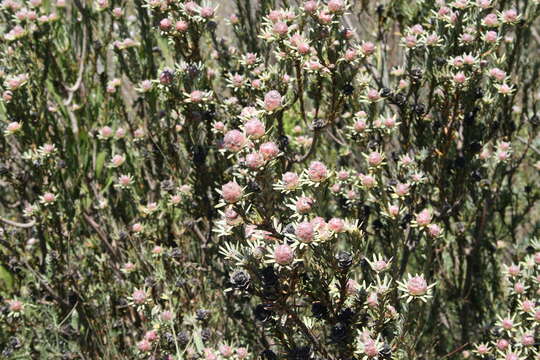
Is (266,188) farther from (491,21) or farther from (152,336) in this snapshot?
(491,21)

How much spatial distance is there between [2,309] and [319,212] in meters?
1.91

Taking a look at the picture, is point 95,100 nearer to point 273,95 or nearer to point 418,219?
point 273,95

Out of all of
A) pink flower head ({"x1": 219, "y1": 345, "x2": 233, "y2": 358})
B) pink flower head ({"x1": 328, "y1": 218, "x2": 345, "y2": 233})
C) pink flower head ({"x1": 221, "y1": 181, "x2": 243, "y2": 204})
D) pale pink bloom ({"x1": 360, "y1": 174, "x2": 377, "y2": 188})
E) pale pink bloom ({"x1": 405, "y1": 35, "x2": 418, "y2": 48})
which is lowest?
pink flower head ({"x1": 219, "y1": 345, "x2": 233, "y2": 358})

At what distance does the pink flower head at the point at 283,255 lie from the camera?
4.88ft

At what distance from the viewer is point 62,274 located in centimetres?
296

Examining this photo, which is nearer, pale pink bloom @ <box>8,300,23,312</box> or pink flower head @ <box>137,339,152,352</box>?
pink flower head @ <box>137,339,152,352</box>

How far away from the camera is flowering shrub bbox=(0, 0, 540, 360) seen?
71.0 inches

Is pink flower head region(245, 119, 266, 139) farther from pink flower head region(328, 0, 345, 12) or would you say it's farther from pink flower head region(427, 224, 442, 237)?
pink flower head region(427, 224, 442, 237)

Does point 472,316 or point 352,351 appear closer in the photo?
point 352,351

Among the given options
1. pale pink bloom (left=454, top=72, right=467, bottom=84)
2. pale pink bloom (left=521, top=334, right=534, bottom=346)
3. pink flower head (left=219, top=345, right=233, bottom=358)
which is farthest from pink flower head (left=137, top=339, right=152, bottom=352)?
pale pink bloom (left=454, top=72, right=467, bottom=84)

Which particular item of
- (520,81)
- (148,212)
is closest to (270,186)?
(148,212)

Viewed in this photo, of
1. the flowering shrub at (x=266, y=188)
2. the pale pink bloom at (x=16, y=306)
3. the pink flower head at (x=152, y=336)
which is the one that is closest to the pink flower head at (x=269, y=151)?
the flowering shrub at (x=266, y=188)

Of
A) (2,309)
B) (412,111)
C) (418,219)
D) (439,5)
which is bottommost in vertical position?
(2,309)

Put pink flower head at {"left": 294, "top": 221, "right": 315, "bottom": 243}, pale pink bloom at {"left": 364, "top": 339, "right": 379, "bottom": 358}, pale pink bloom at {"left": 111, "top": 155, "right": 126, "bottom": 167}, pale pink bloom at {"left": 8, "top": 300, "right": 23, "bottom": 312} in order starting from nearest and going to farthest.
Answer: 1. pink flower head at {"left": 294, "top": 221, "right": 315, "bottom": 243}
2. pale pink bloom at {"left": 364, "top": 339, "right": 379, "bottom": 358}
3. pale pink bloom at {"left": 8, "top": 300, "right": 23, "bottom": 312}
4. pale pink bloom at {"left": 111, "top": 155, "right": 126, "bottom": 167}
